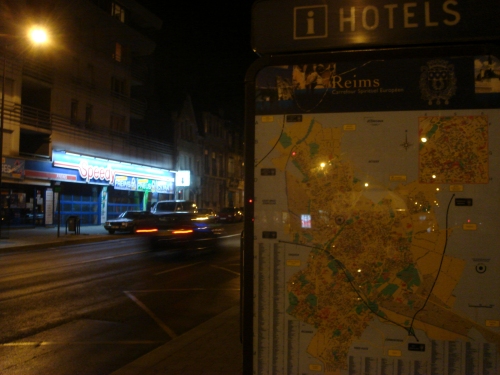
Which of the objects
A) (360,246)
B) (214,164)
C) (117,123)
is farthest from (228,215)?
(360,246)

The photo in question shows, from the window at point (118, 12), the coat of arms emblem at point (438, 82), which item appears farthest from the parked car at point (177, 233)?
the window at point (118, 12)

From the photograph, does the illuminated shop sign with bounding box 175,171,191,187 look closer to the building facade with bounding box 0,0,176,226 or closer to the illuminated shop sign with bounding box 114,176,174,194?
the illuminated shop sign with bounding box 114,176,174,194

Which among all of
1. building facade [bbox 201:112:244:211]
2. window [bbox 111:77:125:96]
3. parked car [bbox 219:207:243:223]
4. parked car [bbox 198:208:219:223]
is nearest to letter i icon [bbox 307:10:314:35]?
parked car [bbox 198:208:219:223]

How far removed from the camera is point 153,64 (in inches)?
2062

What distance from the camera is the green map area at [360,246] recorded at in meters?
3.13

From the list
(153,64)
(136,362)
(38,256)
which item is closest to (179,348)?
(136,362)

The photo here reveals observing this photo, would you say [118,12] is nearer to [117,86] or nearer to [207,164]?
[117,86]

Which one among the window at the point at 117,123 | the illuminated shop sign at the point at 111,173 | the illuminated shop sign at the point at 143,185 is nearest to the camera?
the illuminated shop sign at the point at 111,173

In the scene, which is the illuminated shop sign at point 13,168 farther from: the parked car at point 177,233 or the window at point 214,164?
the window at point 214,164

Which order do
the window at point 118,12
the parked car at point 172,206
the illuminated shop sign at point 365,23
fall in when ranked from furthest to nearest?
the window at point 118,12
the parked car at point 172,206
the illuminated shop sign at point 365,23

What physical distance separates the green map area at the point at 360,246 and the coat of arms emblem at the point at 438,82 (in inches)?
5.5

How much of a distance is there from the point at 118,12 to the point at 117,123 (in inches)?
334

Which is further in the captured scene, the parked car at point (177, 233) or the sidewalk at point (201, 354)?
the parked car at point (177, 233)

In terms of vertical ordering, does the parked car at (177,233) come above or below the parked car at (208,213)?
below
